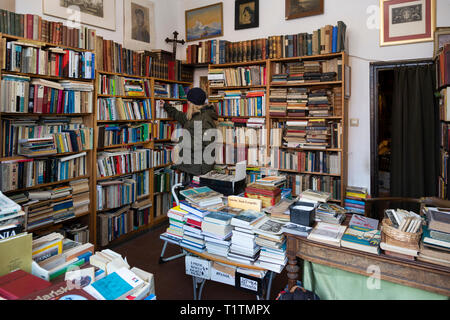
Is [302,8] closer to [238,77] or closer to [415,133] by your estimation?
[238,77]

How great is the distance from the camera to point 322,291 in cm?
195

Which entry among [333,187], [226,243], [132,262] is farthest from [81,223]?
[333,187]

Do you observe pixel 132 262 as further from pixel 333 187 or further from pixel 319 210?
pixel 333 187

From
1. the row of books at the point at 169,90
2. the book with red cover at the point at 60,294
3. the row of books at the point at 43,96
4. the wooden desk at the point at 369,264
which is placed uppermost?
the row of books at the point at 169,90

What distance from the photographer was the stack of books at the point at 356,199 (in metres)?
3.87

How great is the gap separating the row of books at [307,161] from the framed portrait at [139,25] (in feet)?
8.48

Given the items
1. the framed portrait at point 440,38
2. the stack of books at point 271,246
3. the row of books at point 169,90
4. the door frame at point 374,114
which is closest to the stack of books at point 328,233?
the stack of books at point 271,246

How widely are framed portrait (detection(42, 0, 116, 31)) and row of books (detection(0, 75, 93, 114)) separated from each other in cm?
96

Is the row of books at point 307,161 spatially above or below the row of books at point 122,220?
above

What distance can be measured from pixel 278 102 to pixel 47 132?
2.82 meters

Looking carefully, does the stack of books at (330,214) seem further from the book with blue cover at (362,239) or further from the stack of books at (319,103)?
the stack of books at (319,103)

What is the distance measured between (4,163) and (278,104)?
10.4 ft

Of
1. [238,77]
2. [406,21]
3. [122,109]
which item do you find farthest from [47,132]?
[406,21]

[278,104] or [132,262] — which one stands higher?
[278,104]
